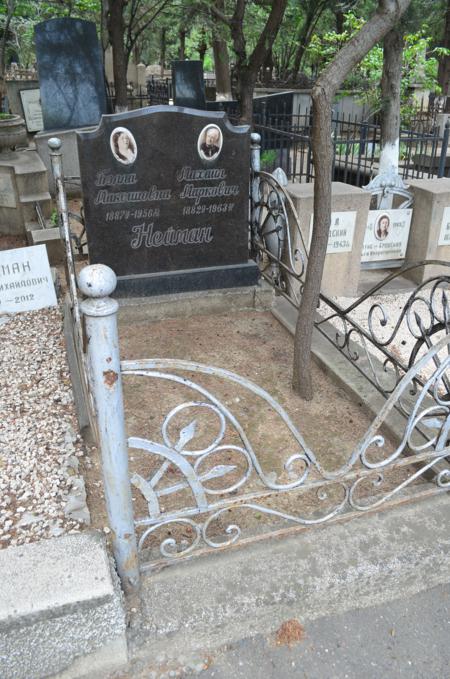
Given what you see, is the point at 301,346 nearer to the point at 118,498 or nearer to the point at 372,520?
the point at 372,520

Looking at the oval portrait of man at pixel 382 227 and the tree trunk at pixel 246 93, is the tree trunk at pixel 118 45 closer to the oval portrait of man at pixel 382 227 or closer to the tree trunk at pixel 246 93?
the tree trunk at pixel 246 93

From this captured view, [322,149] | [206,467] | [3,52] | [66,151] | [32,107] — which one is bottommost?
[206,467]

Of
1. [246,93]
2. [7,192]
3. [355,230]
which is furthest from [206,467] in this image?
[246,93]

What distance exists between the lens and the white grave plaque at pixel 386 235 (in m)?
6.68

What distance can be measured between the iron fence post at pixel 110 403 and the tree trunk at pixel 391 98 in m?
7.73

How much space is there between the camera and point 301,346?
373cm

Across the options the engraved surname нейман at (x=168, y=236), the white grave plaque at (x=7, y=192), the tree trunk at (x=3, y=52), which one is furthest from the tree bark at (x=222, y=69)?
the engraved surname нейман at (x=168, y=236)

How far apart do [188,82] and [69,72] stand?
4260 millimetres

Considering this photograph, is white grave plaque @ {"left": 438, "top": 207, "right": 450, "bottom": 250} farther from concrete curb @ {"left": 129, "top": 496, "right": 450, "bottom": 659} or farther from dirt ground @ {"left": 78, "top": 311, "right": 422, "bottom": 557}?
concrete curb @ {"left": 129, "top": 496, "right": 450, "bottom": 659}

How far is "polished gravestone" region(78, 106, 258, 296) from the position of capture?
4.58 meters

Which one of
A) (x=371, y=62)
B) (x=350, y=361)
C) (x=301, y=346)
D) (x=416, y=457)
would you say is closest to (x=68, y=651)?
(x=416, y=457)

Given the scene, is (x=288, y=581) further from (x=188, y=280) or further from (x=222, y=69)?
(x=222, y=69)

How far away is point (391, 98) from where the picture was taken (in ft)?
27.7

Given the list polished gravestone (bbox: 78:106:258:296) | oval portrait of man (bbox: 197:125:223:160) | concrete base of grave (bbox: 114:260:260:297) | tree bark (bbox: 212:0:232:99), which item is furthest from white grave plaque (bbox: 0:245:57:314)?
tree bark (bbox: 212:0:232:99)
